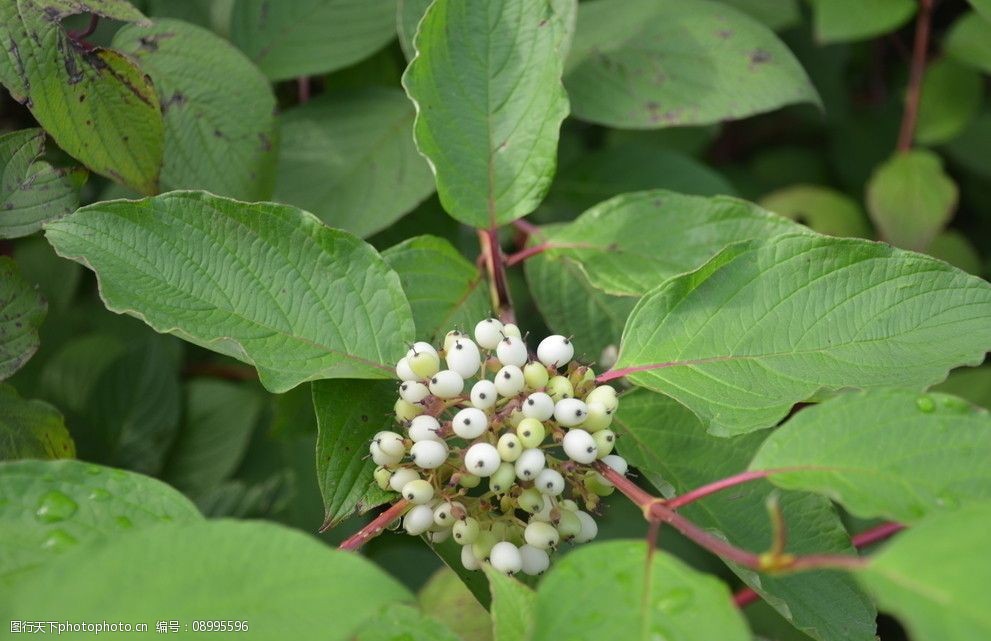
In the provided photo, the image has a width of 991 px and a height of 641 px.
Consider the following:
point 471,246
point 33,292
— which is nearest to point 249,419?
point 471,246

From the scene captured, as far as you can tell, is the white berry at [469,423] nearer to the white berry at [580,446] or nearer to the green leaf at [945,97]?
the white berry at [580,446]

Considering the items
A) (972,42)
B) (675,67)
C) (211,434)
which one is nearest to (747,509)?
(675,67)

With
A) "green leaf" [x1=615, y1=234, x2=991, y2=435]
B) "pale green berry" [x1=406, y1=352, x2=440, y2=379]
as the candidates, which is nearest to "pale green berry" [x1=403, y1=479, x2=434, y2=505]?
"pale green berry" [x1=406, y1=352, x2=440, y2=379]

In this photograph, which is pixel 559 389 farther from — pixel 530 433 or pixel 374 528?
pixel 374 528

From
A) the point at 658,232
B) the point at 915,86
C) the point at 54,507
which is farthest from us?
the point at 915,86

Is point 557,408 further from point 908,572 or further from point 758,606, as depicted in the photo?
point 758,606
